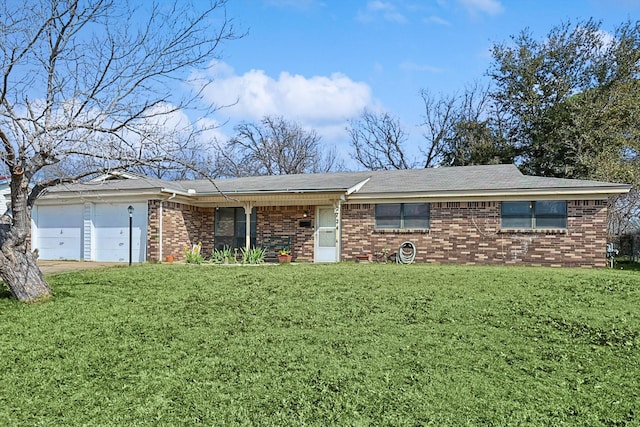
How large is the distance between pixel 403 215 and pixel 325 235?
2.58 meters

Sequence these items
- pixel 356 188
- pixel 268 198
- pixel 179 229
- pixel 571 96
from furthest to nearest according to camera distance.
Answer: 1. pixel 571 96
2. pixel 179 229
3. pixel 268 198
4. pixel 356 188

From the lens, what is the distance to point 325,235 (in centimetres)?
1502

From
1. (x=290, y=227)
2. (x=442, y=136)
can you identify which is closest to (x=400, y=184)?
(x=290, y=227)

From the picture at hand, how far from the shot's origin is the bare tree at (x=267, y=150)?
34409 mm

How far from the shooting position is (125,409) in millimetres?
3920

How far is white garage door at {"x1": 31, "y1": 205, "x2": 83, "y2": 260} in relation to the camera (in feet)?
51.2

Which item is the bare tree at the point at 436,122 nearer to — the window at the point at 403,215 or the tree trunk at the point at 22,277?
the window at the point at 403,215

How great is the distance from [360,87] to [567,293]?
812 inches

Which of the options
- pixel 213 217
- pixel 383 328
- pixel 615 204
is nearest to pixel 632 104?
pixel 615 204

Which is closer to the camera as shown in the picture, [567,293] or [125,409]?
[125,409]

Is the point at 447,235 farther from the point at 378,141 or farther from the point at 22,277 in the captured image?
the point at 378,141

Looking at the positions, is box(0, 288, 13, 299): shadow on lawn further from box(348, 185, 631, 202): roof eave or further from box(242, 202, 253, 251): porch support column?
box(348, 185, 631, 202): roof eave

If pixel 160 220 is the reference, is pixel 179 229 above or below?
below

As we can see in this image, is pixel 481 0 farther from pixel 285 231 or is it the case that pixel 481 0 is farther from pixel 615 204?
pixel 615 204
